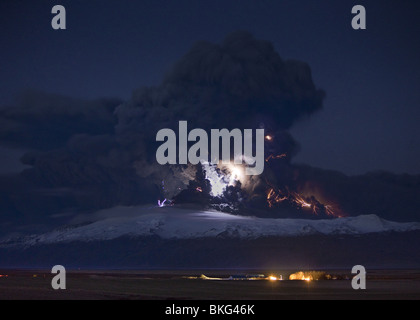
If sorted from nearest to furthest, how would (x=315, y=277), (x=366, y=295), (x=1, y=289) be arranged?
(x=366, y=295) < (x=1, y=289) < (x=315, y=277)

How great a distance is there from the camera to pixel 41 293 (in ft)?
254
